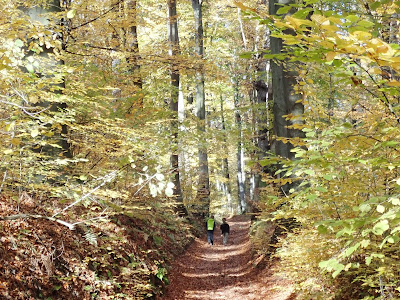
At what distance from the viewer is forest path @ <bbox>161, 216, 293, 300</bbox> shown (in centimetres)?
865

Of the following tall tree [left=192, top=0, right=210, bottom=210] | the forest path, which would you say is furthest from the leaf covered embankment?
tall tree [left=192, top=0, right=210, bottom=210]

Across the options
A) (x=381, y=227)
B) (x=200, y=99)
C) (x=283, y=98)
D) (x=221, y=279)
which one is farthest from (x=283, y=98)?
(x=200, y=99)

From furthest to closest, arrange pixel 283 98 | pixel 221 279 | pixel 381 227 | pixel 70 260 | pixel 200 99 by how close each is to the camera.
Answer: pixel 200 99
pixel 221 279
pixel 283 98
pixel 70 260
pixel 381 227

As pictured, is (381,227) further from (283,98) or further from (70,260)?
(283,98)

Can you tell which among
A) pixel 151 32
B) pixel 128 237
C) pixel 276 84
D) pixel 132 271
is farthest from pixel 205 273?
pixel 151 32

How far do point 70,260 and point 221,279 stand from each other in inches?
240

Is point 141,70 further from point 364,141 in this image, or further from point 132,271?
point 364,141

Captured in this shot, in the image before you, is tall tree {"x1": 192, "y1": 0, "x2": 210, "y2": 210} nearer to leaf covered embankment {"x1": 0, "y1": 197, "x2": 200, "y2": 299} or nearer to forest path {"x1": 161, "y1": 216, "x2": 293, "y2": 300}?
forest path {"x1": 161, "y1": 216, "x2": 293, "y2": 300}

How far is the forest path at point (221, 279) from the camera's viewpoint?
28.4 feet

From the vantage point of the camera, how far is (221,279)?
10961 mm

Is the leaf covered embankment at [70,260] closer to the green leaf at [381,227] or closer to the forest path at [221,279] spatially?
the forest path at [221,279]

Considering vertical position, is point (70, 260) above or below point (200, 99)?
below

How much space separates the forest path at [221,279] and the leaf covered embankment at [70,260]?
112cm

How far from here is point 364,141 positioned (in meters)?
3.29
